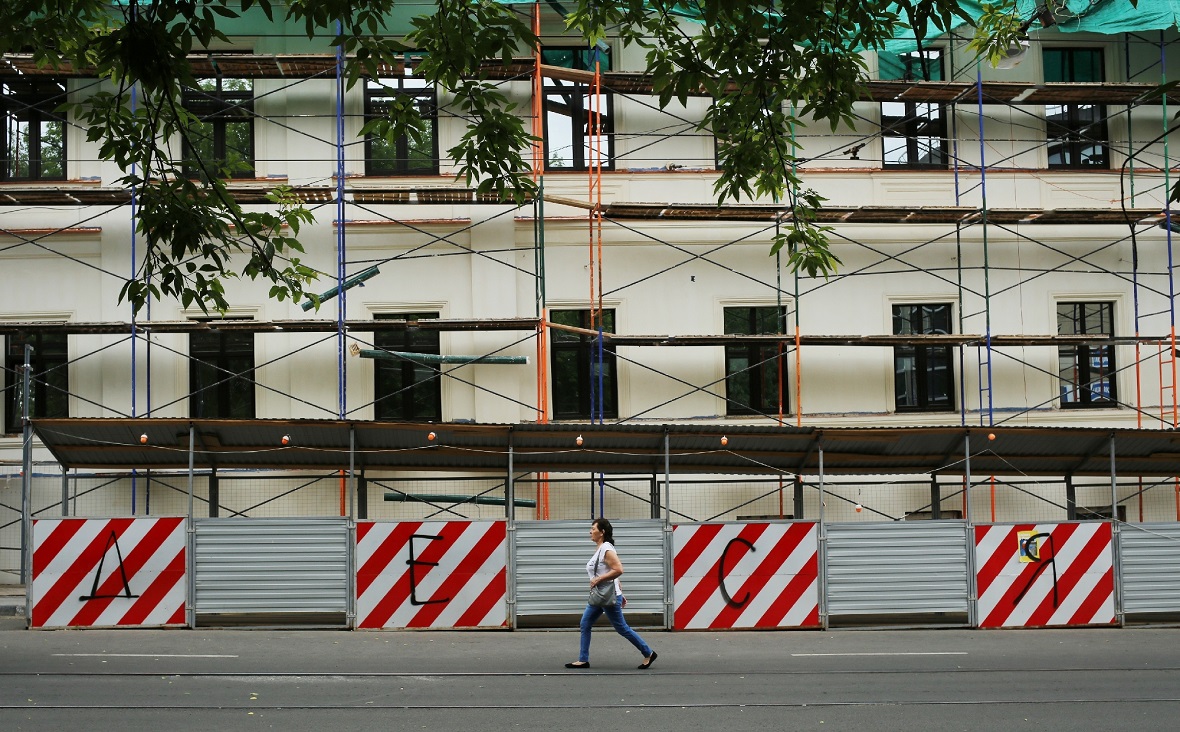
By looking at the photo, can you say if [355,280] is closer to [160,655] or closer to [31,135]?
[31,135]

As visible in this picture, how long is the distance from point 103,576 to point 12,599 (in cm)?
437

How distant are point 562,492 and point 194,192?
1196 centimetres

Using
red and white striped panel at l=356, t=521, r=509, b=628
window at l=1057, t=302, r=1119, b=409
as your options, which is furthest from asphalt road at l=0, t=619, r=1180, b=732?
window at l=1057, t=302, r=1119, b=409

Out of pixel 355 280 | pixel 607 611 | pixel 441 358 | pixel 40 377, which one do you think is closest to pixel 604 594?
pixel 607 611

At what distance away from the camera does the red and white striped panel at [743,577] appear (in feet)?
52.4

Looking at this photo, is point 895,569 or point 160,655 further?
point 895,569

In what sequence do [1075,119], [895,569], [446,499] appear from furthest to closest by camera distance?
[1075,119], [446,499], [895,569]

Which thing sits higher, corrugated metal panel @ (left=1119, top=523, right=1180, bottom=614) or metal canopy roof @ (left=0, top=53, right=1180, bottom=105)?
metal canopy roof @ (left=0, top=53, right=1180, bottom=105)

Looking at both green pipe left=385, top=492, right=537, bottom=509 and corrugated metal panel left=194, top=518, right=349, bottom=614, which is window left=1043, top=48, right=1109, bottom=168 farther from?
corrugated metal panel left=194, top=518, right=349, bottom=614

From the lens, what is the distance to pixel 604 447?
17109 millimetres

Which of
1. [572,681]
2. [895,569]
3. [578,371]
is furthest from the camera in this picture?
[578,371]

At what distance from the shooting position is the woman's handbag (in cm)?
1232

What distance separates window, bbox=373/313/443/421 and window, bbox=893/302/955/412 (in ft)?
27.3

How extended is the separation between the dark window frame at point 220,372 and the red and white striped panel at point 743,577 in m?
9.29
